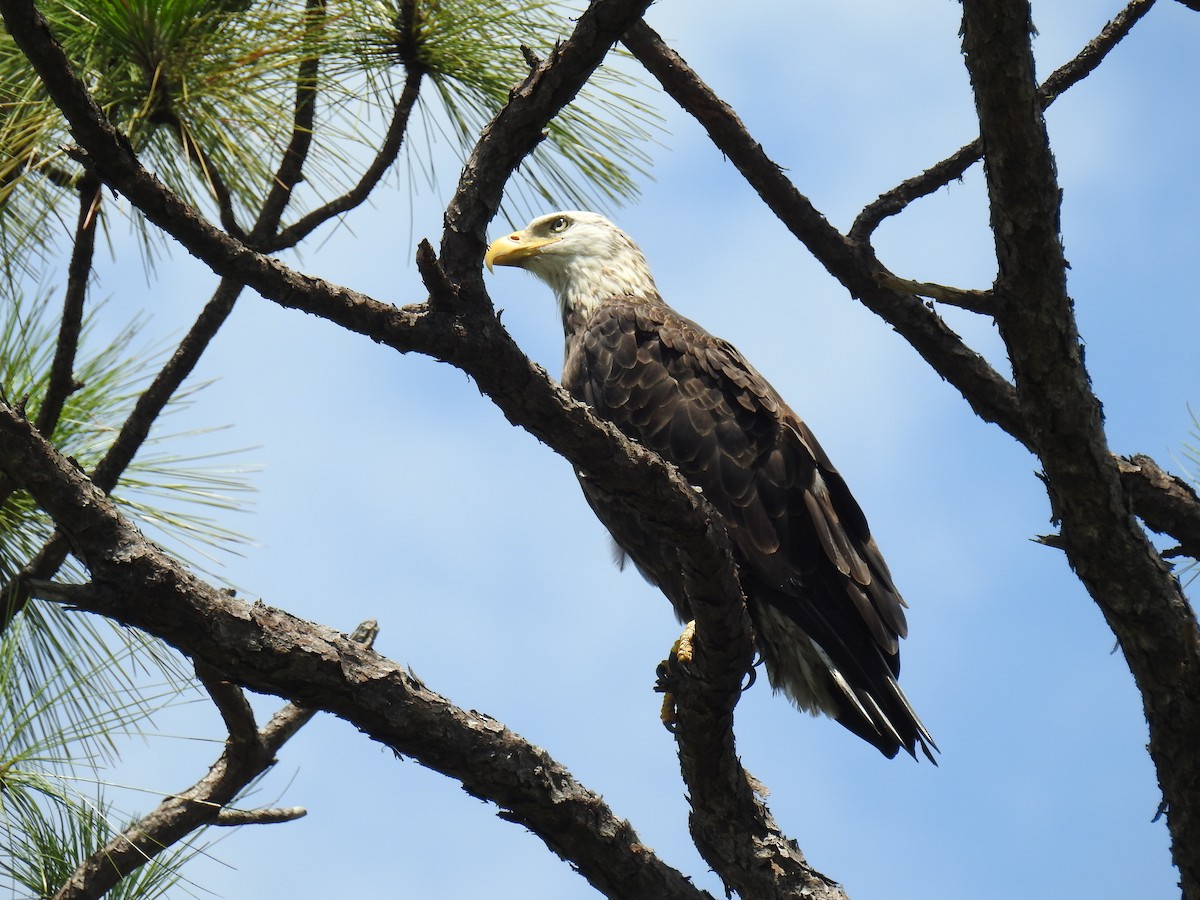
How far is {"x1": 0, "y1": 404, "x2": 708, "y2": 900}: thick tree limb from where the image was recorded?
7.95 ft

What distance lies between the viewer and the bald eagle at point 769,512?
3963mm

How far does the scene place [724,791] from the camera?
130 inches

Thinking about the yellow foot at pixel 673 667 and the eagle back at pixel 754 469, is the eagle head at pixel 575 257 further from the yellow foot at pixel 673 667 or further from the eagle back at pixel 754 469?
the yellow foot at pixel 673 667

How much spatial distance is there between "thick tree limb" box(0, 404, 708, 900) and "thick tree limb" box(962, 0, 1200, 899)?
47.0 inches

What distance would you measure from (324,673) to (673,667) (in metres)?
1.13

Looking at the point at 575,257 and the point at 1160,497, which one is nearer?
the point at 1160,497

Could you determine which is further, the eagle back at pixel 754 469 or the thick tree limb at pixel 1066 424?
the eagle back at pixel 754 469

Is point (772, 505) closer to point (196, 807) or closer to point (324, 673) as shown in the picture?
point (324, 673)

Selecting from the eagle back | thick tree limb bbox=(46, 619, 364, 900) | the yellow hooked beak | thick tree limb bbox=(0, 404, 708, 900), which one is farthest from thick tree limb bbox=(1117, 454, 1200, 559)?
the yellow hooked beak

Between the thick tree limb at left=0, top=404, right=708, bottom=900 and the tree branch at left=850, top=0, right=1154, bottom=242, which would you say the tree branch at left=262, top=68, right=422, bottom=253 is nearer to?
the tree branch at left=850, top=0, right=1154, bottom=242

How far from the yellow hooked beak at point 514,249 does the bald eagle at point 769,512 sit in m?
0.90

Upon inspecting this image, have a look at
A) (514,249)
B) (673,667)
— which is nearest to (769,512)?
(673,667)

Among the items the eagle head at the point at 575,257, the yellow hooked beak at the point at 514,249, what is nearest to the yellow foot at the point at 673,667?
the eagle head at the point at 575,257

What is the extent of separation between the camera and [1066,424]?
2.72m
